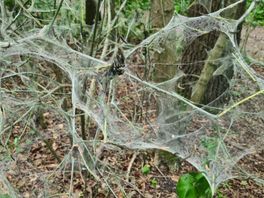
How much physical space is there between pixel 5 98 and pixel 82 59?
0.66m

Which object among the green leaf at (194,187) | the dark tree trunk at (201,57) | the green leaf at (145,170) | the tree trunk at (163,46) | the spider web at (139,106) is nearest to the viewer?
the spider web at (139,106)

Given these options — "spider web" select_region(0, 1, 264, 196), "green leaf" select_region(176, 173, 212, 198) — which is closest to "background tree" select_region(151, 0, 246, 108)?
"spider web" select_region(0, 1, 264, 196)

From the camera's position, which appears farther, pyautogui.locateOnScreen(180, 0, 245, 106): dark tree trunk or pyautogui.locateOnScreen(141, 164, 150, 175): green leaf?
pyautogui.locateOnScreen(180, 0, 245, 106): dark tree trunk

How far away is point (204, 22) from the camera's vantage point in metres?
4.41

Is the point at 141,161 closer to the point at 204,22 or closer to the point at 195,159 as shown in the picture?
the point at 195,159

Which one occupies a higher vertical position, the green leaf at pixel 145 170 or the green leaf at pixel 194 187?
the green leaf at pixel 194 187

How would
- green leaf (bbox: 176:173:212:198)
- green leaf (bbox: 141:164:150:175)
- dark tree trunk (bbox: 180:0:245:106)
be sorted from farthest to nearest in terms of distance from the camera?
dark tree trunk (bbox: 180:0:245:106), green leaf (bbox: 141:164:150:175), green leaf (bbox: 176:173:212:198)

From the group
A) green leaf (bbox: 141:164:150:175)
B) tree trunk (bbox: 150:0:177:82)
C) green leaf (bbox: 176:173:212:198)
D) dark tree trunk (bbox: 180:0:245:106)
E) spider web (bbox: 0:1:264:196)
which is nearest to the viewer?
spider web (bbox: 0:1:264:196)

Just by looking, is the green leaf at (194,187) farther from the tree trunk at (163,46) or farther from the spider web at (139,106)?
the tree trunk at (163,46)

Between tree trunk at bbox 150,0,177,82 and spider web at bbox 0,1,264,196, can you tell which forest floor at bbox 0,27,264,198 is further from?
tree trunk at bbox 150,0,177,82

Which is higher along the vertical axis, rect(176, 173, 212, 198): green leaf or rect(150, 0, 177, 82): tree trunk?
rect(150, 0, 177, 82): tree trunk

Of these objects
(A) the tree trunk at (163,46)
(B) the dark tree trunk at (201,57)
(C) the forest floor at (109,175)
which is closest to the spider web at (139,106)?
(A) the tree trunk at (163,46)

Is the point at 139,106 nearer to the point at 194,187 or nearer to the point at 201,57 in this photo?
the point at 194,187

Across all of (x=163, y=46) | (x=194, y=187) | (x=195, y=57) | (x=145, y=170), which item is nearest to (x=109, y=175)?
(x=145, y=170)
